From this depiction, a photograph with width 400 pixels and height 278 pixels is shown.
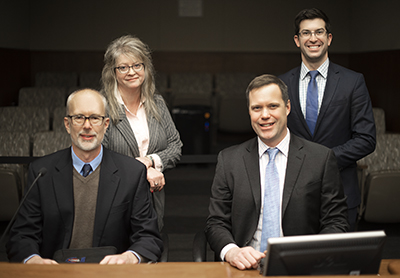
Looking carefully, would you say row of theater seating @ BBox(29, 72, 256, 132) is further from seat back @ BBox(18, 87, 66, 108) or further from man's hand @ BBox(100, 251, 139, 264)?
man's hand @ BBox(100, 251, 139, 264)

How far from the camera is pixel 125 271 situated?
132cm

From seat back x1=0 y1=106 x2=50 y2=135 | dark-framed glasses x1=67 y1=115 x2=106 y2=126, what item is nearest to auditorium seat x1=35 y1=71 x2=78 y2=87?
seat back x1=0 y1=106 x2=50 y2=135

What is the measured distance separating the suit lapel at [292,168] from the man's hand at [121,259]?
23.9 inches

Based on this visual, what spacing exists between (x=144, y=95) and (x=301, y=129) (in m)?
0.81

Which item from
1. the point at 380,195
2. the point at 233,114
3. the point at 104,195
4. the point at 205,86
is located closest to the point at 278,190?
the point at 104,195

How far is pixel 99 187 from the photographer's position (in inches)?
70.8

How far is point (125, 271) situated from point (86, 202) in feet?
1.79

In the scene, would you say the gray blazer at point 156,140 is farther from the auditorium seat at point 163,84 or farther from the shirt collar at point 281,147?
the auditorium seat at point 163,84

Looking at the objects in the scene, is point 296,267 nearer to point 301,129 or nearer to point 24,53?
point 301,129

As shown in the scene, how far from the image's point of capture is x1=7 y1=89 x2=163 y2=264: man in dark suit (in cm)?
175

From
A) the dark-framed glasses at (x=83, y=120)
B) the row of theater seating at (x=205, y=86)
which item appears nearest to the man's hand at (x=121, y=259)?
the dark-framed glasses at (x=83, y=120)

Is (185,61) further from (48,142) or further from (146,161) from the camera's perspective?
(146,161)

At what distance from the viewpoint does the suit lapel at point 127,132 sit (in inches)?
85.7

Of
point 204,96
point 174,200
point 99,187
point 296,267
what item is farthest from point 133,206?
point 204,96
